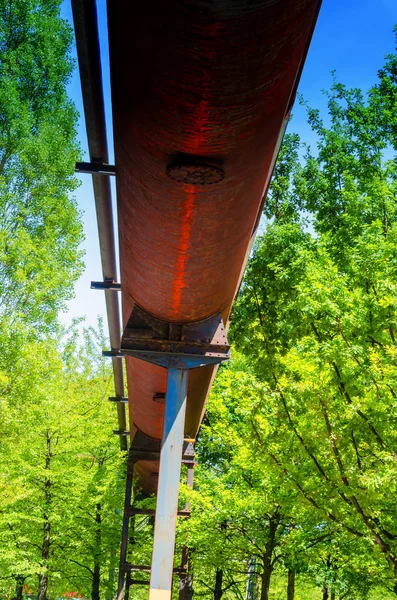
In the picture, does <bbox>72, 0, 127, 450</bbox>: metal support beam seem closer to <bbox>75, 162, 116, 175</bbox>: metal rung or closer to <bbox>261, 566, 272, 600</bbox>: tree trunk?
<bbox>75, 162, 116, 175</bbox>: metal rung

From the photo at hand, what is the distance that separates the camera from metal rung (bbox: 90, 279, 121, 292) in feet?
19.3

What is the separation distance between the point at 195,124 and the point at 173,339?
2478mm

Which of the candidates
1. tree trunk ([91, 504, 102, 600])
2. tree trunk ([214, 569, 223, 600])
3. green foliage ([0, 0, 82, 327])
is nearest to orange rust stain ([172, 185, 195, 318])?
green foliage ([0, 0, 82, 327])

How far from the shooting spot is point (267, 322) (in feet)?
35.0

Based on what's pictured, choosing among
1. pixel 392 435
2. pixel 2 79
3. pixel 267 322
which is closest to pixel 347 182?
pixel 267 322

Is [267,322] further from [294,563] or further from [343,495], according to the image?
[294,563]

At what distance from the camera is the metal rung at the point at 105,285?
588 centimetres

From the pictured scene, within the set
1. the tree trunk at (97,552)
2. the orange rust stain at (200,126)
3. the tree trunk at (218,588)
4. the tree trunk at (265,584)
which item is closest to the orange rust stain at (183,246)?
the orange rust stain at (200,126)

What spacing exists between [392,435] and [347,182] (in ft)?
26.9

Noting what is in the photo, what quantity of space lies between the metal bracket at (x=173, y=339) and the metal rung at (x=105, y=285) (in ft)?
3.95

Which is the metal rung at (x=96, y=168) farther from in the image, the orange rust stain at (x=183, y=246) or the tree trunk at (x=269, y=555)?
the tree trunk at (x=269, y=555)

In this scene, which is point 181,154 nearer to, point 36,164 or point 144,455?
point 144,455

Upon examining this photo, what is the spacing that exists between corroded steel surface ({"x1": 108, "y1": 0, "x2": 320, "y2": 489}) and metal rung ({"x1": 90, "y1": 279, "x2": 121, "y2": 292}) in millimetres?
1537

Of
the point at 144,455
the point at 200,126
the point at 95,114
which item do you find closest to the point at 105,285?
the point at 95,114
